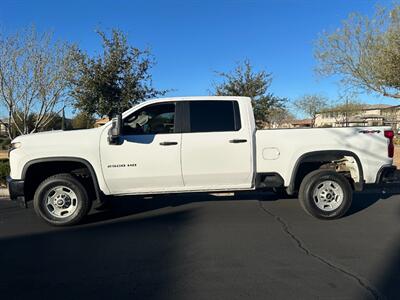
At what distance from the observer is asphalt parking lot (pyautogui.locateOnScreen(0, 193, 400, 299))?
14.0 feet

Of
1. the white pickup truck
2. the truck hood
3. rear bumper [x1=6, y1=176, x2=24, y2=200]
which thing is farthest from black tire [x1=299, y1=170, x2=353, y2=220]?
rear bumper [x1=6, y1=176, x2=24, y2=200]

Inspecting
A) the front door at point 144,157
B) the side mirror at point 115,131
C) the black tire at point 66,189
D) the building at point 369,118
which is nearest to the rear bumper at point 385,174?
the building at point 369,118

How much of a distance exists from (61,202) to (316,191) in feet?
13.7

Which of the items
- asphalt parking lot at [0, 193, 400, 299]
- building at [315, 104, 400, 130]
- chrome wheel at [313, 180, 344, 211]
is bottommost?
asphalt parking lot at [0, 193, 400, 299]

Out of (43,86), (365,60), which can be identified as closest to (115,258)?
(43,86)

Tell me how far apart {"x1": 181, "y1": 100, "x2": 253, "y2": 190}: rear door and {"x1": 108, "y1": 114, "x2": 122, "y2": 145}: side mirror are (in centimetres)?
103

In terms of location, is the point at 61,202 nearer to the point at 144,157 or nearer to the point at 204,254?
the point at 144,157

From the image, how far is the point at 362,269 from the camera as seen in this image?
477 cm

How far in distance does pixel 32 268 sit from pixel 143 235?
173 centimetres

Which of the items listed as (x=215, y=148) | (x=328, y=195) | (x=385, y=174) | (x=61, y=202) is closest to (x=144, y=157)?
(x=215, y=148)

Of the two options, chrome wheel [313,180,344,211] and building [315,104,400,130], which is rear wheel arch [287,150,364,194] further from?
building [315,104,400,130]

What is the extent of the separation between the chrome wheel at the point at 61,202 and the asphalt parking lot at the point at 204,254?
308mm

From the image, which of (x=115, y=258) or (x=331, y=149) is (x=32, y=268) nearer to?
(x=115, y=258)

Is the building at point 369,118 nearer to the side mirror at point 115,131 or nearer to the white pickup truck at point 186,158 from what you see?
the white pickup truck at point 186,158
